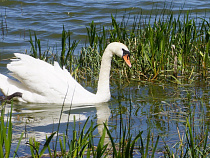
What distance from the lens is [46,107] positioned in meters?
6.86

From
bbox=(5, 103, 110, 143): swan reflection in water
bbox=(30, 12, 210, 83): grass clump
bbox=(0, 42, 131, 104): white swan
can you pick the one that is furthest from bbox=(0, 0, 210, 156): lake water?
bbox=(30, 12, 210, 83): grass clump

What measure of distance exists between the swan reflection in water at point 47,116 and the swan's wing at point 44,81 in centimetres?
15

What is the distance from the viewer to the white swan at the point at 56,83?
6891mm

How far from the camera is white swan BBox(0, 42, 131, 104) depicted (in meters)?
6.89

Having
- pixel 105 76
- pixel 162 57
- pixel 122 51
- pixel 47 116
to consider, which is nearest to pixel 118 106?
pixel 105 76

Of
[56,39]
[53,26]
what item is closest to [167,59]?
[56,39]

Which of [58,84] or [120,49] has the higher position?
[120,49]

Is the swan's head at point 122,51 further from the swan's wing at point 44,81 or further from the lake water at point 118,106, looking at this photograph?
the swan's wing at point 44,81

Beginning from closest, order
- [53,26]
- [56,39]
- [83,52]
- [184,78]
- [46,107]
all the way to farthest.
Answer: [46,107]
[184,78]
[83,52]
[56,39]
[53,26]

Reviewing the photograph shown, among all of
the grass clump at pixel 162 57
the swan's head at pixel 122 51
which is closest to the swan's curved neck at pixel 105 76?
the swan's head at pixel 122 51

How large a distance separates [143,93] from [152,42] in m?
0.86

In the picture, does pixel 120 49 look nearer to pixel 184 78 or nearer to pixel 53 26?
pixel 184 78

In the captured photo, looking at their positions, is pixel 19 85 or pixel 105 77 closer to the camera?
pixel 105 77

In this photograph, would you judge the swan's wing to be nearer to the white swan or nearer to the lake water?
the white swan
